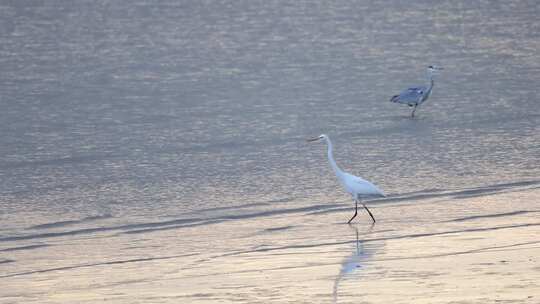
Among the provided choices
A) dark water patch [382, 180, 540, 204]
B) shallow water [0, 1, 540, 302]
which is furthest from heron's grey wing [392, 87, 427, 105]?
dark water patch [382, 180, 540, 204]

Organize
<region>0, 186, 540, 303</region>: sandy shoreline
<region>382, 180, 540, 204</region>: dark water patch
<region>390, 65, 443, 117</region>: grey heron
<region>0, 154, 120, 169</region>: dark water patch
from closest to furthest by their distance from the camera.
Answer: <region>0, 186, 540, 303</region>: sandy shoreline → <region>382, 180, 540, 204</region>: dark water patch → <region>0, 154, 120, 169</region>: dark water patch → <region>390, 65, 443, 117</region>: grey heron

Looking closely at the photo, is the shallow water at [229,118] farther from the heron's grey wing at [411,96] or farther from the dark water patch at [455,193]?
the heron's grey wing at [411,96]

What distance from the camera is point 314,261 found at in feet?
29.6

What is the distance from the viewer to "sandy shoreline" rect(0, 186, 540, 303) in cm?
795

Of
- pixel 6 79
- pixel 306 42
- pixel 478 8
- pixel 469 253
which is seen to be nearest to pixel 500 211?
pixel 469 253

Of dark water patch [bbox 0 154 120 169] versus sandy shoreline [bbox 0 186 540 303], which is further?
dark water patch [bbox 0 154 120 169]

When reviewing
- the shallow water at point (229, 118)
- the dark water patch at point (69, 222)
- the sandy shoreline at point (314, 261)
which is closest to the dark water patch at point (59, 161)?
the shallow water at point (229, 118)

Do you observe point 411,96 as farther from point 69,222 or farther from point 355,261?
point 355,261

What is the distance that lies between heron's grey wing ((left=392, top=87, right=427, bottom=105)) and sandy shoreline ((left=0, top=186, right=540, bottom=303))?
218 inches

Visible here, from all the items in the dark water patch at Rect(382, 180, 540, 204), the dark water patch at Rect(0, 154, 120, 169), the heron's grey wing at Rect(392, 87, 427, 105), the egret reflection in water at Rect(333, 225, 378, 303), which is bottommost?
the egret reflection in water at Rect(333, 225, 378, 303)

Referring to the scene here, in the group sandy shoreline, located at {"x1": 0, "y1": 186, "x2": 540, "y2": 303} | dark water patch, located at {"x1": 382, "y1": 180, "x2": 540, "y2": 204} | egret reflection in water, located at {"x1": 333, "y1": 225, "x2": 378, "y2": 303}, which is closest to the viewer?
sandy shoreline, located at {"x1": 0, "y1": 186, "x2": 540, "y2": 303}

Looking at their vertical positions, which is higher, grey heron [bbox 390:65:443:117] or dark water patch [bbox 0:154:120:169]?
grey heron [bbox 390:65:443:117]

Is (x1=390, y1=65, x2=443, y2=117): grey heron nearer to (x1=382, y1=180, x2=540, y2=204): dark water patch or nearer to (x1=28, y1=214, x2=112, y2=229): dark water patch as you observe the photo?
(x1=382, y1=180, x2=540, y2=204): dark water patch

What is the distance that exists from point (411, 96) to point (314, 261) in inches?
322
